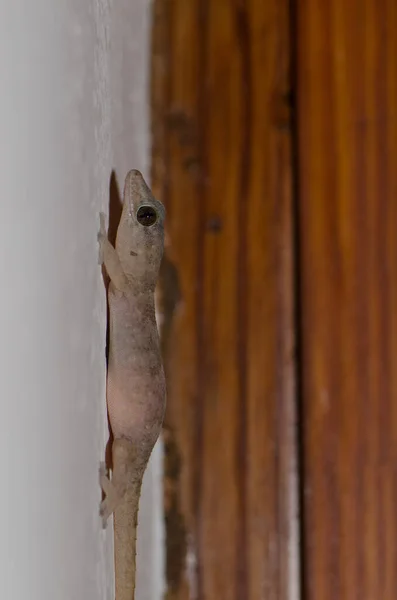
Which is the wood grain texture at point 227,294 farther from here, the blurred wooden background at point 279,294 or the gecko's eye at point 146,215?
the gecko's eye at point 146,215

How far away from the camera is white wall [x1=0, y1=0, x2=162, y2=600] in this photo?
393 millimetres

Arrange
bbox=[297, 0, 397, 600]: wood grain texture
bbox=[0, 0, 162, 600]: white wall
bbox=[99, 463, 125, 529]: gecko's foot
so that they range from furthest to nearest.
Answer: bbox=[297, 0, 397, 600]: wood grain texture
bbox=[99, 463, 125, 529]: gecko's foot
bbox=[0, 0, 162, 600]: white wall

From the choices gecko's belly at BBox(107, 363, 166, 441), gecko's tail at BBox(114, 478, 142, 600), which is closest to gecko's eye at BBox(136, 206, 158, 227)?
gecko's belly at BBox(107, 363, 166, 441)

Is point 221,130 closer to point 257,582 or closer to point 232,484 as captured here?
point 232,484

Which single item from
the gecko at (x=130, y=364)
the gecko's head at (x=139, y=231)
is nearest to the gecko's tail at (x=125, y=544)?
the gecko at (x=130, y=364)

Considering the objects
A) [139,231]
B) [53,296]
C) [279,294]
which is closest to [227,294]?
[279,294]

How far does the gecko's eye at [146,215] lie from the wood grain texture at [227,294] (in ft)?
1.13

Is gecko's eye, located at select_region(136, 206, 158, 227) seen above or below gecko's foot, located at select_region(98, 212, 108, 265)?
above

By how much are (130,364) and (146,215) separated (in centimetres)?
14

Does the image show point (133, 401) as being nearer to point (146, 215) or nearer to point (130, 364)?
point (130, 364)

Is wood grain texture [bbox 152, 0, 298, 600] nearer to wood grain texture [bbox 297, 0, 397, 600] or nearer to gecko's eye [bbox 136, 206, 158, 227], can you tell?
wood grain texture [bbox 297, 0, 397, 600]

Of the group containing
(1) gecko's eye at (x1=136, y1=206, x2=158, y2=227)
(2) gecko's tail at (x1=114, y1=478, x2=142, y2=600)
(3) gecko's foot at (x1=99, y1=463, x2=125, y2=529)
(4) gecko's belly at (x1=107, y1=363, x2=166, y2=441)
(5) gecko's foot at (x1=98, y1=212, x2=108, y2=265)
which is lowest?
(2) gecko's tail at (x1=114, y1=478, x2=142, y2=600)

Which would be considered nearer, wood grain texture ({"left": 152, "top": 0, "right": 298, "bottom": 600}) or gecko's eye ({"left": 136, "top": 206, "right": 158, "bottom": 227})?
gecko's eye ({"left": 136, "top": 206, "right": 158, "bottom": 227})

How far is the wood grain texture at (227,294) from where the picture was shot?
1.02 meters
